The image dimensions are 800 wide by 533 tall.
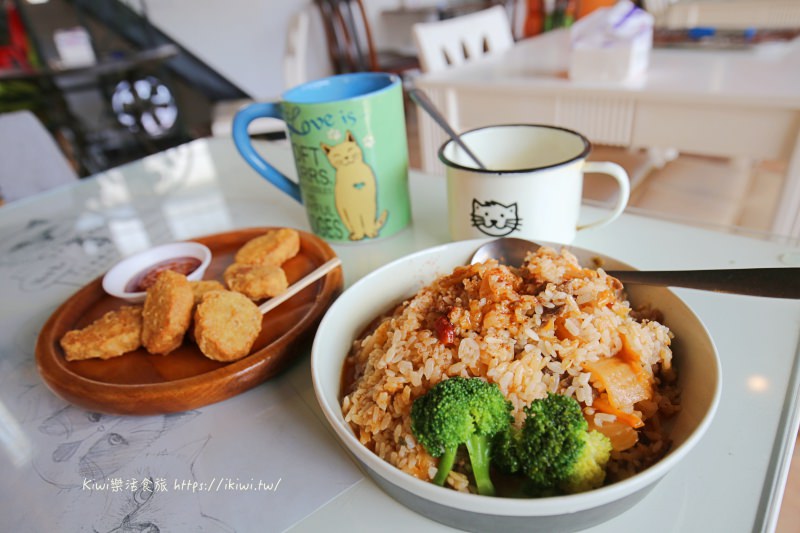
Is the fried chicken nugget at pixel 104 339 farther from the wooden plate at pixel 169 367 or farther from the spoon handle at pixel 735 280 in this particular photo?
the spoon handle at pixel 735 280

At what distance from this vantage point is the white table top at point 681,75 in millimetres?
1377

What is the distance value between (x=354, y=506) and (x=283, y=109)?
0.63 metres

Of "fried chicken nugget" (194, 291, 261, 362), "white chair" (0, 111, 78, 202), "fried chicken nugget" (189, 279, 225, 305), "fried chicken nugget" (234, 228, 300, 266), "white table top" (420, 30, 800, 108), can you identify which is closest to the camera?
"fried chicken nugget" (194, 291, 261, 362)

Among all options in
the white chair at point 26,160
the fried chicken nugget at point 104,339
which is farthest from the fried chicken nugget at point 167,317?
the white chair at point 26,160

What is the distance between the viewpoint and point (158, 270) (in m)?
0.83

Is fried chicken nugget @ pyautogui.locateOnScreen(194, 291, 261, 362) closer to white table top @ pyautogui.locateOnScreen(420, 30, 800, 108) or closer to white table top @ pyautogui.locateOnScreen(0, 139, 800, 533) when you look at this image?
white table top @ pyautogui.locateOnScreen(0, 139, 800, 533)

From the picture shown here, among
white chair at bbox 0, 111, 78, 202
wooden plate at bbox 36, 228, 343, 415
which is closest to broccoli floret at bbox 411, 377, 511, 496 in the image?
wooden plate at bbox 36, 228, 343, 415

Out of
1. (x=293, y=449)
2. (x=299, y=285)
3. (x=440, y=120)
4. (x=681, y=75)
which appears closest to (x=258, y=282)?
(x=299, y=285)

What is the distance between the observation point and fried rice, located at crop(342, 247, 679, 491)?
473 mm

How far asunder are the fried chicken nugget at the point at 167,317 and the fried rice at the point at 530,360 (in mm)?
241

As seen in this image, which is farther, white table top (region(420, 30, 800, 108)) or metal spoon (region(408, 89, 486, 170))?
white table top (region(420, 30, 800, 108))

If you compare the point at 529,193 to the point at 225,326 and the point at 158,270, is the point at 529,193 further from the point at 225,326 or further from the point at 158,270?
the point at 158,270

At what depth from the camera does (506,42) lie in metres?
2.48

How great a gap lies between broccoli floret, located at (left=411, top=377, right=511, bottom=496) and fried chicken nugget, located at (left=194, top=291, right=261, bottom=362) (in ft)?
0.88
